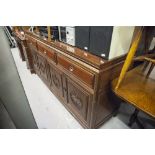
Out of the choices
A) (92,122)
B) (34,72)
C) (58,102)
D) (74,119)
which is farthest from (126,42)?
(34,72)

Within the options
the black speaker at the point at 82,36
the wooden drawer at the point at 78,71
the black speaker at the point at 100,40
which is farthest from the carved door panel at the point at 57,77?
the black speaker at the point at 100,40

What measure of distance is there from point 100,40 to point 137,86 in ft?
1.52

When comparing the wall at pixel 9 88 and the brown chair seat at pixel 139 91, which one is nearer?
the wall at pixel 9 88

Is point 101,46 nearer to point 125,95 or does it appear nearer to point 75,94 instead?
point 125,95

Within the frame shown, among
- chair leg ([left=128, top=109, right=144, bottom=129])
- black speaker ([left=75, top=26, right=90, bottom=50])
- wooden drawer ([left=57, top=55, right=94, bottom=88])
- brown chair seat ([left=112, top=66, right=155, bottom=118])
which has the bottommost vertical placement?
chair leg ([left=128, top=109, right=144, bottom=129])

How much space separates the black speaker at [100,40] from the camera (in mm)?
840

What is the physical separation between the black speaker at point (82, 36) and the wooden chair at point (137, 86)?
385 mm

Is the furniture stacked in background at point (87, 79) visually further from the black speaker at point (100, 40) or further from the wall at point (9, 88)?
the wall at point (9, 88)

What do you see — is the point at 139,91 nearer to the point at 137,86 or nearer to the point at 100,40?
the point at 137,86

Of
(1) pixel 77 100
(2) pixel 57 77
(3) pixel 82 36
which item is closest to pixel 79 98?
(1) pixel 77 100

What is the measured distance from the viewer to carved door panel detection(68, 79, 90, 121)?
3.60ft

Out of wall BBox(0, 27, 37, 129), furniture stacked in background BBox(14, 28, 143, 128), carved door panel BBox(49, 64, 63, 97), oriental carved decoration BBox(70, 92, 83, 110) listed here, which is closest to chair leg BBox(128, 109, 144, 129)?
furniture stacked in background BBox(14, 28, 143, 128)

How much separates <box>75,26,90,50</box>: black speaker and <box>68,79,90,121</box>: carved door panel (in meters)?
0.36

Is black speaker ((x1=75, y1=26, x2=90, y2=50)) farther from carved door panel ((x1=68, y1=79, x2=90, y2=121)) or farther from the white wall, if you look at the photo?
carved door panel ((x1=68, y1=79, x2=90, y2=121))
